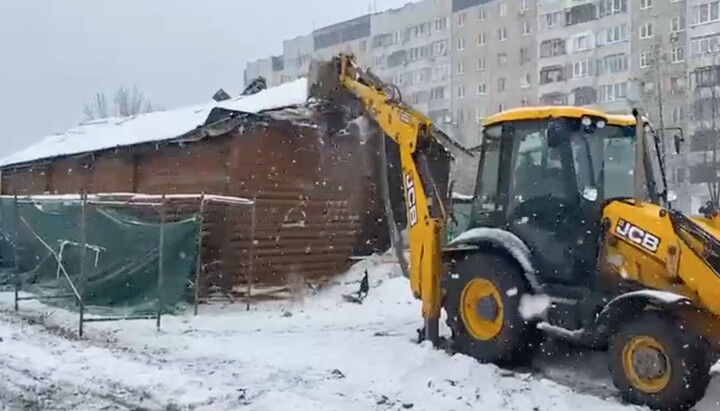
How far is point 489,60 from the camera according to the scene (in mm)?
54812

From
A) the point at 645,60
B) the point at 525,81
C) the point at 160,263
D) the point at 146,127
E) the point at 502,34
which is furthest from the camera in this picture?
the point at 502,34

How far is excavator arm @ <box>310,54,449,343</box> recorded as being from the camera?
1020 centimetres

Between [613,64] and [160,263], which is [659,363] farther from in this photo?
[613,64]

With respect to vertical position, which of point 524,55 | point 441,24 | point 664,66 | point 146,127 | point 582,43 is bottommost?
point 146,127

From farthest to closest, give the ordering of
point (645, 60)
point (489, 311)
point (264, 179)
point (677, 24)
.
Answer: point (645, 60) → point (677, 24) → point (264, 179) → point (489, 311)

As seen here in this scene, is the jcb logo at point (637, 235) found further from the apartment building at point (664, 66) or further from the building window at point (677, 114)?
the building window at point (677, 114)

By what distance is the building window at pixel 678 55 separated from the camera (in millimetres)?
42125

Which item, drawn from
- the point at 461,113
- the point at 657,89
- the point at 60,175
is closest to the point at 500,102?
the point at 461,113

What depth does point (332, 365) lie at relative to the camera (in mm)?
9477

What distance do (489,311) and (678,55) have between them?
122 feet

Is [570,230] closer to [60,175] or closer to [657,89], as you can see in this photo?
[60,175]

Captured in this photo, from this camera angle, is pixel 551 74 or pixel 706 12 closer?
pixel 706 12

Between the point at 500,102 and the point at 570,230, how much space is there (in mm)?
45650

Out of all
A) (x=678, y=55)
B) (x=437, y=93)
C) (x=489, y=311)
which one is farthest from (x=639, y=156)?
(x=437, y=93)
